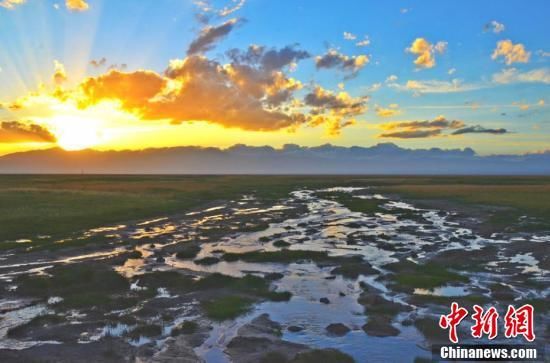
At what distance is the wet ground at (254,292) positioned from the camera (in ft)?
54.5

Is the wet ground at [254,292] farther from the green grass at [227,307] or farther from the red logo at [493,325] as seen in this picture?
the red logo at [493,325]

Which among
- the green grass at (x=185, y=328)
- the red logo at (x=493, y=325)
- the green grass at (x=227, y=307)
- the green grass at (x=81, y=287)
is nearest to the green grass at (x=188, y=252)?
the green grass at (x=81, y=287)

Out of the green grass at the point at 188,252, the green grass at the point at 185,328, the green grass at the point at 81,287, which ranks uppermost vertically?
the green grass at the point at 81,287

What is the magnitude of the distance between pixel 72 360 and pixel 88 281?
1052 cm

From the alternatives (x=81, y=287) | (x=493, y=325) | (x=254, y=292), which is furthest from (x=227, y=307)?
(x=493, y=325)

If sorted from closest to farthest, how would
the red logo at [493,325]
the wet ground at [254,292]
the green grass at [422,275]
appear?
the wet ground at [254,292] → the red logo at [493,325] → the green grass at [422,275]

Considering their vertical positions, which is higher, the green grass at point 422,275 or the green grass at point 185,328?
the green grass at point 422,275

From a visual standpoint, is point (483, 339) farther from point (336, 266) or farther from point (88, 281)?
point (88, 281)

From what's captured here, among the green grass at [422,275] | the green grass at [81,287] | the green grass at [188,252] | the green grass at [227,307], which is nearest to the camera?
the green grass at [227,307]

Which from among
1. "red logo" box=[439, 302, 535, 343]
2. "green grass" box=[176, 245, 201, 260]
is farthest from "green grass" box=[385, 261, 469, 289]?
"green grass" box=[176, 245, 201, 260]

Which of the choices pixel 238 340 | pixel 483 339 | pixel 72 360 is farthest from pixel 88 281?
pixel 483 339

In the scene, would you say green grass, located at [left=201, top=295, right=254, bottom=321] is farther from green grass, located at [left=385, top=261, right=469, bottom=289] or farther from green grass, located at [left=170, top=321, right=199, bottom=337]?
green grass, located at [left=385, top=261, right=469, bottom=289]

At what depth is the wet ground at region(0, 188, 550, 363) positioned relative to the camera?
1661cm

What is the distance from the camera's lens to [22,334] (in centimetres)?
1736
